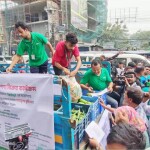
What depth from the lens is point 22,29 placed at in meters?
3.18

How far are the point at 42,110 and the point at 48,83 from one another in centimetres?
20

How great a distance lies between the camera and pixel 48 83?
60.6 inches

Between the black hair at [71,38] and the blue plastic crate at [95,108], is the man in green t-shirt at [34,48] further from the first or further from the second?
the blue plastic crate at [95,108]

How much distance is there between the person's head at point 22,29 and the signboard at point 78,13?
79.4ft

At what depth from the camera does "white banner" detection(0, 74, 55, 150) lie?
1.54 m

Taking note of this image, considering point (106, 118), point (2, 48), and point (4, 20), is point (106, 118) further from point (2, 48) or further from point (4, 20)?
point (4, 20)

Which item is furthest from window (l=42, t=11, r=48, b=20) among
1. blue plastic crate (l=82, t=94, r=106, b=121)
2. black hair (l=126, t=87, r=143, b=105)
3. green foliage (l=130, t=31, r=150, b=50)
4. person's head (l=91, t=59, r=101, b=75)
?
black hair (l=126, t=87, r=143, b=105)

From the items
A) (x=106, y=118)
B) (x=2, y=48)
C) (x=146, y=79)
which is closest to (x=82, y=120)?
(x=106, y=118)

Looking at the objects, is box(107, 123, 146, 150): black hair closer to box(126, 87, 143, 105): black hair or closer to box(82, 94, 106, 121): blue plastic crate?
box(82, 94, 106, 121): blue plastic crate

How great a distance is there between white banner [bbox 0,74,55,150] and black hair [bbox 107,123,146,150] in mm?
461

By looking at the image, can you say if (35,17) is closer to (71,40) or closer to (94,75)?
(94,75)

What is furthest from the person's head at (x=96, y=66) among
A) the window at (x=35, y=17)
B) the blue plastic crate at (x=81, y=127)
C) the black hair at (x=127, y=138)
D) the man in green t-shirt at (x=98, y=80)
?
the window at (x=35, y=17)

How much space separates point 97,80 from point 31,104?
197 centimetres

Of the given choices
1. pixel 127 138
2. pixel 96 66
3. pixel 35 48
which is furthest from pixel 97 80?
pixel 127 138
